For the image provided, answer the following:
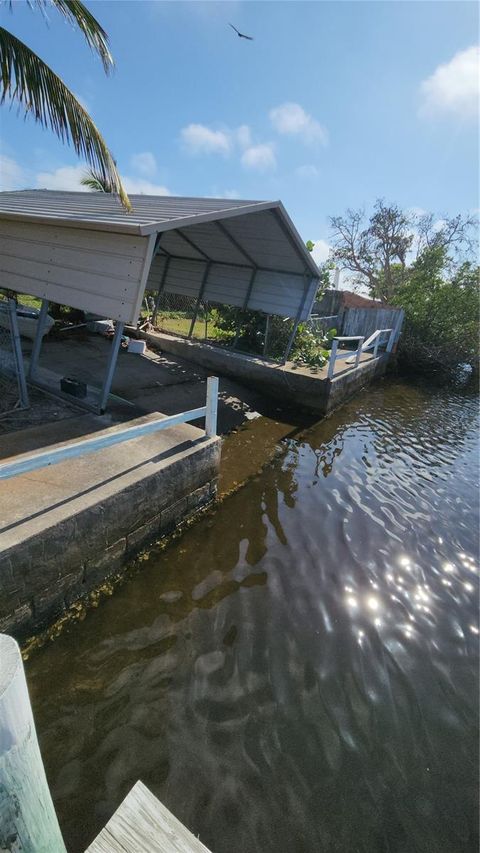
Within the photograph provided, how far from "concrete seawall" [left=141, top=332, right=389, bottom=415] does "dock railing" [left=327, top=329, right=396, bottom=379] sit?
1.11ft

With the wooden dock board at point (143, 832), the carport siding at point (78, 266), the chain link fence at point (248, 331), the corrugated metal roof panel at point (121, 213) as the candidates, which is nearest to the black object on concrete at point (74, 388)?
the carport siding at point (78, 266)

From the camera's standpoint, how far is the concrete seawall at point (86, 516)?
119 inches

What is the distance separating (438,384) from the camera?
612 inches

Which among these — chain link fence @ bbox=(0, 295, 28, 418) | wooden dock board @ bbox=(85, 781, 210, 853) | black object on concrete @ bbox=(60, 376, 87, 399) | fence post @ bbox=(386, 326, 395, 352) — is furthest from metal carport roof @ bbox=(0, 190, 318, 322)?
fence post @ bbox=(386, 326, 395, 352)

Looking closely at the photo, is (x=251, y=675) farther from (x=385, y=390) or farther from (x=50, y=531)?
(x=385, y=390)

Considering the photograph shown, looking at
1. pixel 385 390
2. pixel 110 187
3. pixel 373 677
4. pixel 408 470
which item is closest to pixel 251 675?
pixel 373 677

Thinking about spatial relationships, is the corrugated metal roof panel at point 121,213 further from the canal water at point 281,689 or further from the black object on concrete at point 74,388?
the canal water at point 281,689

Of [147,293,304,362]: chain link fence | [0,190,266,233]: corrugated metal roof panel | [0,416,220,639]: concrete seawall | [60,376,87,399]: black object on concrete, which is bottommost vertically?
[0,416,220,639]: concrete seawall

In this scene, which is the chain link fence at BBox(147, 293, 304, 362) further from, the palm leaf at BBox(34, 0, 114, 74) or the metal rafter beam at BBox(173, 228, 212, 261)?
the palm leaf at BBox(34, 0, 114, 74)

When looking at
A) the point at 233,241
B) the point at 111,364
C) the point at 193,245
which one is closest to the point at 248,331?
the point at 193,245

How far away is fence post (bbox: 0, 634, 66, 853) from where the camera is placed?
31.8 inches

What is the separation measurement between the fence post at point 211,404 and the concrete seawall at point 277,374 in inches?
197

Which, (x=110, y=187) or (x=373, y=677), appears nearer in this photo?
(x=373, y=677)

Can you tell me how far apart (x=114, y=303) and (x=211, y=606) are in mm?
4023
